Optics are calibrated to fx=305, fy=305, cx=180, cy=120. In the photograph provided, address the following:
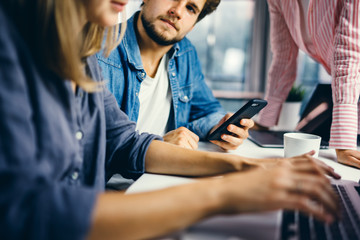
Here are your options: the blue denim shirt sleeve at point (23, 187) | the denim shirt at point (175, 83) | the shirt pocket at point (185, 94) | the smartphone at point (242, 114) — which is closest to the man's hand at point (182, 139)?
the smartphone at point (242, 114)

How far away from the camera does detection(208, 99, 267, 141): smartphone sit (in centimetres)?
95

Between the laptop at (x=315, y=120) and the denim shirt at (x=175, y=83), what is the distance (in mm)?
225

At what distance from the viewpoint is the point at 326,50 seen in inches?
48.8

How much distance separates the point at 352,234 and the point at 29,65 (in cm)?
56

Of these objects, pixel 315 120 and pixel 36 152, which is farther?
pixel 315 120

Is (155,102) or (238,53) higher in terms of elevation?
(238,53)

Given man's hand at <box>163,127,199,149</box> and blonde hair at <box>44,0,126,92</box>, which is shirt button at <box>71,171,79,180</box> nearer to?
blonde hair at <box>44,0,126,92</box>

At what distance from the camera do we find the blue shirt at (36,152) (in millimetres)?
383

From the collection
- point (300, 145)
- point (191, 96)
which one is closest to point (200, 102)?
point (191, 96)

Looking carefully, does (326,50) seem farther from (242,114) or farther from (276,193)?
(276,193)

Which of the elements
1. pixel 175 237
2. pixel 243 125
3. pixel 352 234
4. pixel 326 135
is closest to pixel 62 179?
pixel 175 237

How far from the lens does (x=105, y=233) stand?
41cm

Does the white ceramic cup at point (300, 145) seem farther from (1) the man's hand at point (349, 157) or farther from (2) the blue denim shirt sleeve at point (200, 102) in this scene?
(2) the blue denim shirt sleeve at point (200, 102)

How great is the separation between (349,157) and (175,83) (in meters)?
0.76
